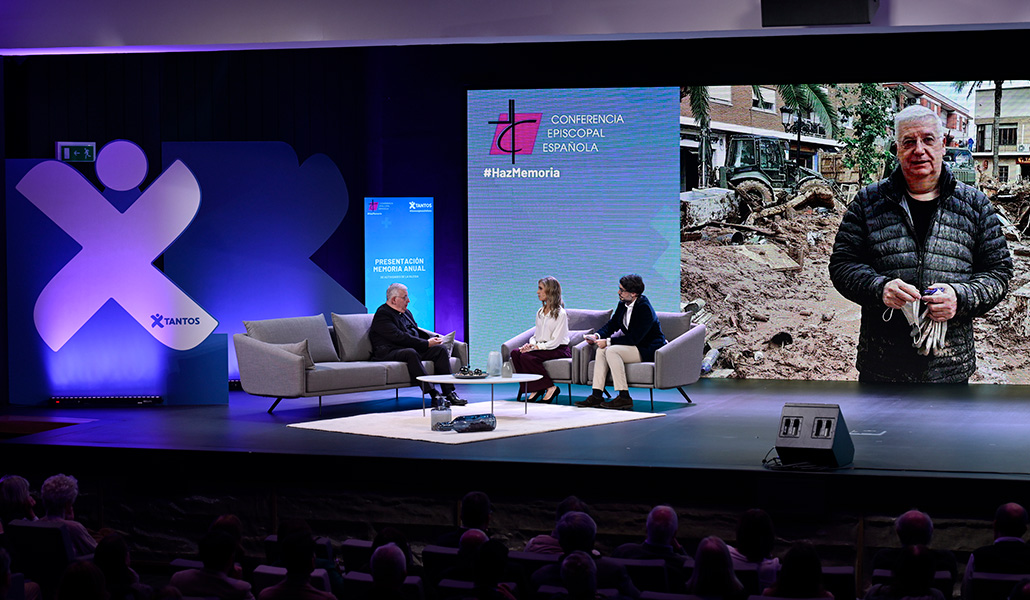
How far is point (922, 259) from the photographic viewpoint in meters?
10.1

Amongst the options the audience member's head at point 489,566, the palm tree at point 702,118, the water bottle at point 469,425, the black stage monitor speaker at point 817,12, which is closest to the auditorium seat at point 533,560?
the audience member's head at point 489,566

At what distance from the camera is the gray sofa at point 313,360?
8.22 meters

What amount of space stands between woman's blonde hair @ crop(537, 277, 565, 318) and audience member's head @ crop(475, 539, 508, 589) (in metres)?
5.61

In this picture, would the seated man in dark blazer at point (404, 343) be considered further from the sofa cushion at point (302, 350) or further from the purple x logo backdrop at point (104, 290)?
the purple x logo backdrop at point (104, 290)

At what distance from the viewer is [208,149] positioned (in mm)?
10008

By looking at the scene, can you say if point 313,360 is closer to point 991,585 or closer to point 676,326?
point 676,326

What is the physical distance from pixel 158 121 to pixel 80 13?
2.25 metres

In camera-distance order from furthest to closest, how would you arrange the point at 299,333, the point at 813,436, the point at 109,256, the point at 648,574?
the point at 109,256 → the point at 299,333 → the point at 813,436 → the point at 648,574

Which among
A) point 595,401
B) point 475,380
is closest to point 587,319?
point 595,401

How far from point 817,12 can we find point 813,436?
2.75 metres

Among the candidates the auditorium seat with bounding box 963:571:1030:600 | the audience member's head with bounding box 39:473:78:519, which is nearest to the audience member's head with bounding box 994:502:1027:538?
the auditorium seat with bounding box 963:571:1030:600

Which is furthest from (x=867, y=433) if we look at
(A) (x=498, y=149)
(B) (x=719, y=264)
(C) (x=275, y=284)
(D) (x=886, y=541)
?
(C) (x=275, y=284)

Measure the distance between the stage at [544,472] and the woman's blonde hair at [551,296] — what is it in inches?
59.8

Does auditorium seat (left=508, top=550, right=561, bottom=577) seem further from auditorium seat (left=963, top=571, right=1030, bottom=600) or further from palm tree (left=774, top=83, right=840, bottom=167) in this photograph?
palm tree (left=774, top=83, right=840, bottom=167)
